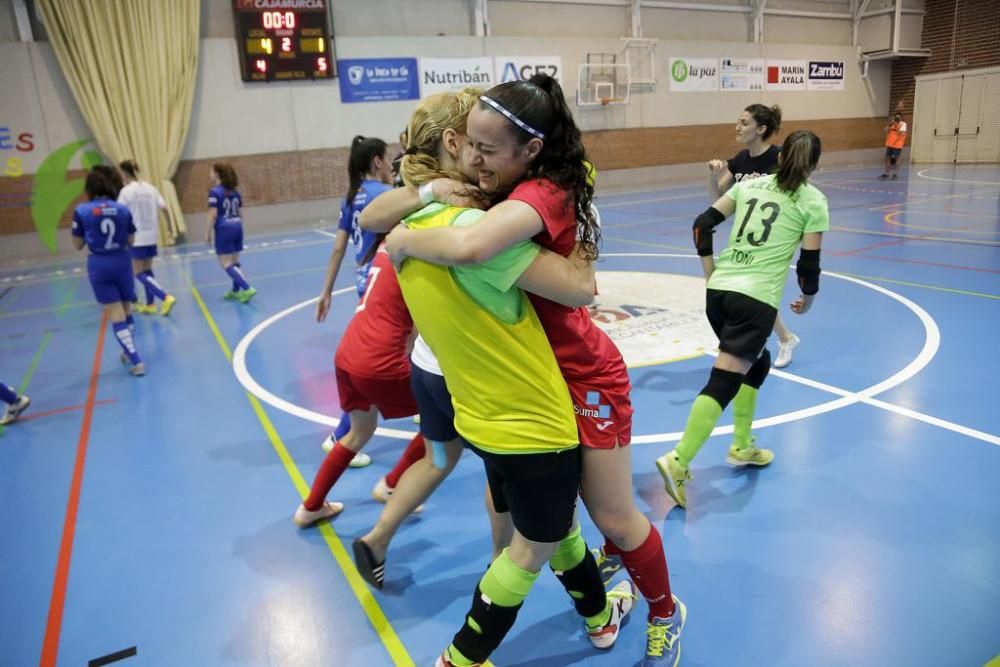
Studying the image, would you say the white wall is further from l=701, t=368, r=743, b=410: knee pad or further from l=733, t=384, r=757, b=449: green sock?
l=701, t=368, r=743, b=410: knee pad

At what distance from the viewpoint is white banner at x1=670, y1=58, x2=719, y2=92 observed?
843 inches

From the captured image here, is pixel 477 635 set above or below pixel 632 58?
below

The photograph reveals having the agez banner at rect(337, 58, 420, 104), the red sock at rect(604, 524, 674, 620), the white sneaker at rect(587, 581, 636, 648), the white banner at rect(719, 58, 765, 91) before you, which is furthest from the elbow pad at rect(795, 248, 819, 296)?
the white banner at rect(719, 58, 765, 91)

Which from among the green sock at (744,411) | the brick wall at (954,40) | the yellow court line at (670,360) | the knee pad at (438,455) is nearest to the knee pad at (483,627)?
the knee pad at (438,455)

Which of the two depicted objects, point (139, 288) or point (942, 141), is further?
point (942, 141)

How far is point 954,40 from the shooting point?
23344mm

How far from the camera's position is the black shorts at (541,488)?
1867 millimetres

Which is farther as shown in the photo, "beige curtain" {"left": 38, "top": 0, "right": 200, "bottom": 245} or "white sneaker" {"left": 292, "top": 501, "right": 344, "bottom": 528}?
"beige curtain" {"left": 38, "top": 0, "right": 200, "bottom": 245}

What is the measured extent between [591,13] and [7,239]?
1645 centimetres

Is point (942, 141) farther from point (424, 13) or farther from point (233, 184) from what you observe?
point (233, 184)

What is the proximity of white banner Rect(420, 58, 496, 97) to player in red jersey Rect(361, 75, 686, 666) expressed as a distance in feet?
55.4

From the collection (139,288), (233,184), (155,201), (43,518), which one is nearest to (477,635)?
(43,518)

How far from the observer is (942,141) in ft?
79.9

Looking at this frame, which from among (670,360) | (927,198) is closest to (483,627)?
(670,360)
